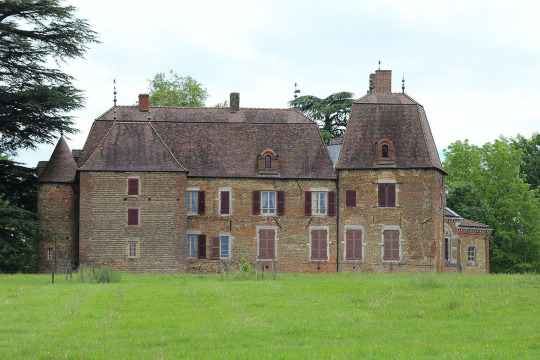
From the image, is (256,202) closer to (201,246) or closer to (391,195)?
(201,246)

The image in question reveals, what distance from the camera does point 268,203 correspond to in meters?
48.8

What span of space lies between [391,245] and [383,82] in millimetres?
9114

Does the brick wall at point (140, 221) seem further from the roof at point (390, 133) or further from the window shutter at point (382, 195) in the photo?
the window shutter at point (382, 195)

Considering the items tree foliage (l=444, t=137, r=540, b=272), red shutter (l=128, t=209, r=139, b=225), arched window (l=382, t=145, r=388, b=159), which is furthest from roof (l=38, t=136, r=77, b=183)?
tree foliage (l=444, t=137, r=540, b=272)

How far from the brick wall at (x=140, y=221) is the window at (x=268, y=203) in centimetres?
444

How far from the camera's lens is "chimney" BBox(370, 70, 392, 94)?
51.1 metres

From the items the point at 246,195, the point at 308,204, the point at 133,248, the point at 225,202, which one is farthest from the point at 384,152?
the point at 133,248

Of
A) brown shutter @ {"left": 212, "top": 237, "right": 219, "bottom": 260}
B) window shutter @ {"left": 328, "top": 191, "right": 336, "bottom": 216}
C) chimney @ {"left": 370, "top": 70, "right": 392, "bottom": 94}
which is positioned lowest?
brown shutter @ {"left": 212, "top": 237, "right": 219, "bottom": 260}

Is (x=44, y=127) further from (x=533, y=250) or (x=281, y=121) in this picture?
(x=533, y=250)

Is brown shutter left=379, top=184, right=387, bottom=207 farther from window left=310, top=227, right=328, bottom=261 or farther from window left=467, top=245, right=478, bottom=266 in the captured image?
window left=467, top=245, right=478, bottom=266

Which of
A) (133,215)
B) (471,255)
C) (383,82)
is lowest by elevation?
(471,255)

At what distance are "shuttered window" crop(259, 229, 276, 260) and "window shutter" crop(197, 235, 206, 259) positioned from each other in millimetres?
2854

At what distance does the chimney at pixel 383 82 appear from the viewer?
5106 cm

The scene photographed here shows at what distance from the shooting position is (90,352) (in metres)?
17.3
